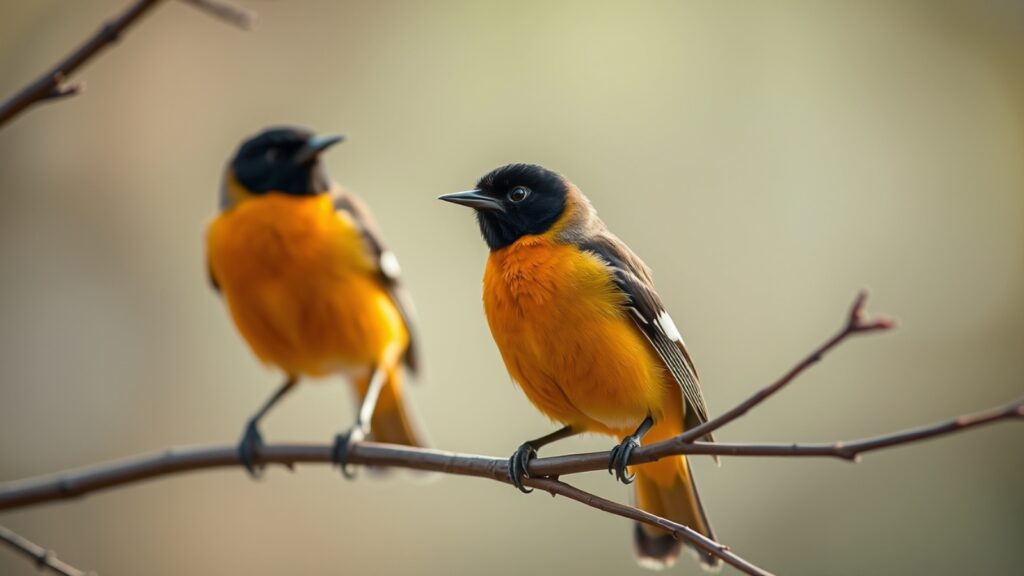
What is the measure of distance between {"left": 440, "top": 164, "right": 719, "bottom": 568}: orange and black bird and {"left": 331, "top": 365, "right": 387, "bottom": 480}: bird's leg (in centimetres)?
130

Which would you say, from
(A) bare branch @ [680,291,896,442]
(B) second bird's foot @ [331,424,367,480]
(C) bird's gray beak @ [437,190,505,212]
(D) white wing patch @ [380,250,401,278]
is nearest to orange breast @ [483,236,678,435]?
(C) bird's gray beak @ [437,190,505,212]

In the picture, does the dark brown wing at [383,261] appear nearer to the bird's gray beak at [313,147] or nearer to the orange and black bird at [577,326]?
the bird's gray beak at [313,147]

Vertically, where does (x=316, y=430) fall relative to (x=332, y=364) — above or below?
below

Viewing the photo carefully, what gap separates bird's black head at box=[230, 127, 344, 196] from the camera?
6215mm

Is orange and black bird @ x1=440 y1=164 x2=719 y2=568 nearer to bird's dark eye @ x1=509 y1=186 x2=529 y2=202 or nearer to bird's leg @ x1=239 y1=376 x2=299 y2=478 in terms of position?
bird's dark eye @ x1=509 y1=186 x2=529 y2=202

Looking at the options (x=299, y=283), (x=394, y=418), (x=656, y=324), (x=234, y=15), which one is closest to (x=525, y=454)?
(x=656, y=324)

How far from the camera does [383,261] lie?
6.48m

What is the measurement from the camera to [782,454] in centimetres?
236

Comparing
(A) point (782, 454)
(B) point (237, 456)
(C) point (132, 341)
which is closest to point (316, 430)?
(C) point (132, 341)

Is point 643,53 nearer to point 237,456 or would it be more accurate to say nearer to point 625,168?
point 625,168

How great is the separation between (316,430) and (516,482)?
8.22 m

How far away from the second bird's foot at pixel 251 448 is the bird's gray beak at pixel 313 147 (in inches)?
→ 63.4

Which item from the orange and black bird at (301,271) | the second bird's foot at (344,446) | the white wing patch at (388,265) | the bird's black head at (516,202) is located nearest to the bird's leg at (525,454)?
Result: the bird's black head at (516,202)

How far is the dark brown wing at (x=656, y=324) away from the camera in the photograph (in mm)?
4113
